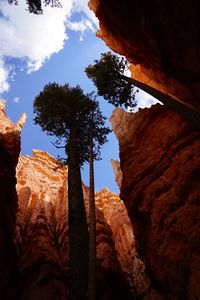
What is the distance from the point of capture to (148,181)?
49.5 feet

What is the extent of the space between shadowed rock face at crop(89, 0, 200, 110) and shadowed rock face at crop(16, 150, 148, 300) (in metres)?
7.99

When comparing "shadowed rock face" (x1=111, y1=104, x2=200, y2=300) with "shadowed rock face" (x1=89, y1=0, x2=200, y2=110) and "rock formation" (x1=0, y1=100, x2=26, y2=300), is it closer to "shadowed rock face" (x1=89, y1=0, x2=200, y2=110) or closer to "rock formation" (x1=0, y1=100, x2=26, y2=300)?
"shadowed rock face" (x1=89, y1=0, x2=200, y2=110)

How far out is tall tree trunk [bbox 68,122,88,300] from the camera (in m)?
11.5

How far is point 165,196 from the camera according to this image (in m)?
13.6

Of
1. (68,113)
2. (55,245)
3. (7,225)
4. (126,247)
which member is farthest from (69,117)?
(126,247)

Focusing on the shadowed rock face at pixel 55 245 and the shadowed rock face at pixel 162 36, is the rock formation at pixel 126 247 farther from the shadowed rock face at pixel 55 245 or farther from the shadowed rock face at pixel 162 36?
the shadowed rock face at pixel 162 36

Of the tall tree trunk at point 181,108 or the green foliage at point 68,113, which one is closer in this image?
the tall tree trunk at point 181,108

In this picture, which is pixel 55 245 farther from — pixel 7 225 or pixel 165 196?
pixel 165 196

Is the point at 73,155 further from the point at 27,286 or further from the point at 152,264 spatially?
the point at 27,286

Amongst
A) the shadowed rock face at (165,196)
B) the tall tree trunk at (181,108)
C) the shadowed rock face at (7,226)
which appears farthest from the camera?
→ the shadowed rock face at (7,226)

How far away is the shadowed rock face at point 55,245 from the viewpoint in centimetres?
1877

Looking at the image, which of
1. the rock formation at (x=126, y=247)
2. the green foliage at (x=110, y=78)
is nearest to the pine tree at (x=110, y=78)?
the green foliage at (x=110, y=78)

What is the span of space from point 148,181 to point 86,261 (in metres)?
4.77

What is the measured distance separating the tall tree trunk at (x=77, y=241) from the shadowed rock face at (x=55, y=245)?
12.8 ft
